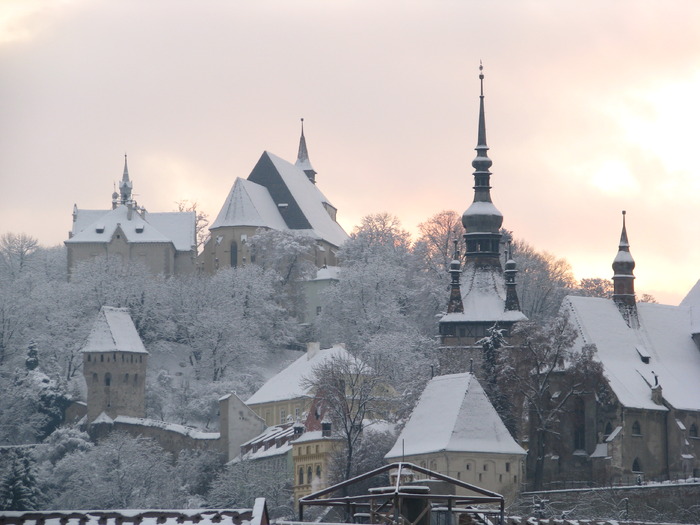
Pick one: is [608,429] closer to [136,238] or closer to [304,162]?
[136,238]

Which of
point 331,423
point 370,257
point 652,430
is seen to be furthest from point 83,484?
point 370,257

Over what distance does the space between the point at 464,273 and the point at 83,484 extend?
78.1 ft

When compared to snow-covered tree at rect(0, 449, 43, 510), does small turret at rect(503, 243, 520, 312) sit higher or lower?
higher

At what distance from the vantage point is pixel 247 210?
5650 inches

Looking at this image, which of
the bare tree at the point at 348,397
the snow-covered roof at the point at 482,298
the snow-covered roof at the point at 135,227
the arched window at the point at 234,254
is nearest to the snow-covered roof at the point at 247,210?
the arched window at the point at 234,254

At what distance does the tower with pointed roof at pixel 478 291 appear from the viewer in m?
97.0

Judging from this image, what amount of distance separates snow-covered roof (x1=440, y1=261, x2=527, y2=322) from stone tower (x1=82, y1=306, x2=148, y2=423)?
24.8 m

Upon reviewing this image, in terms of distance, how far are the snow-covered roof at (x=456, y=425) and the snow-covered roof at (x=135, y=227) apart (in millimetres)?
61535

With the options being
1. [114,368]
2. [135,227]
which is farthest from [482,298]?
[135,227]

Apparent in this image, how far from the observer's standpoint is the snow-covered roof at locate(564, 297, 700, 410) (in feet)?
302

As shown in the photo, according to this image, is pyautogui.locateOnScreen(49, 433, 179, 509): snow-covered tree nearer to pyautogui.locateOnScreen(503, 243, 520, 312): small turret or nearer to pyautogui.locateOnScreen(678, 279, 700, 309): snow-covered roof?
pyautogui.locateOnScreen(503, 243, 520, 312): small turret

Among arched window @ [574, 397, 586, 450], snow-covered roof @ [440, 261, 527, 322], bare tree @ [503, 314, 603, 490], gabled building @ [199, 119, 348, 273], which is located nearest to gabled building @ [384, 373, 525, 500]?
bare tree @ [503, 314, 603, 490]

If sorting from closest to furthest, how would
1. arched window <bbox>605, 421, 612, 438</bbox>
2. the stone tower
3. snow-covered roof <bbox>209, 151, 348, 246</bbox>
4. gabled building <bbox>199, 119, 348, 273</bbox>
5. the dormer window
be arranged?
arched window <bbox>605, 421, 612, 438</bbox> < the dormer window < the stone tower < gabled building <bbox>199, 119, 348, 273</bbox> < snow-covered roof <bbox>209, 151, 348, 246</bbox>

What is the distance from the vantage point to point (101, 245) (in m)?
142
